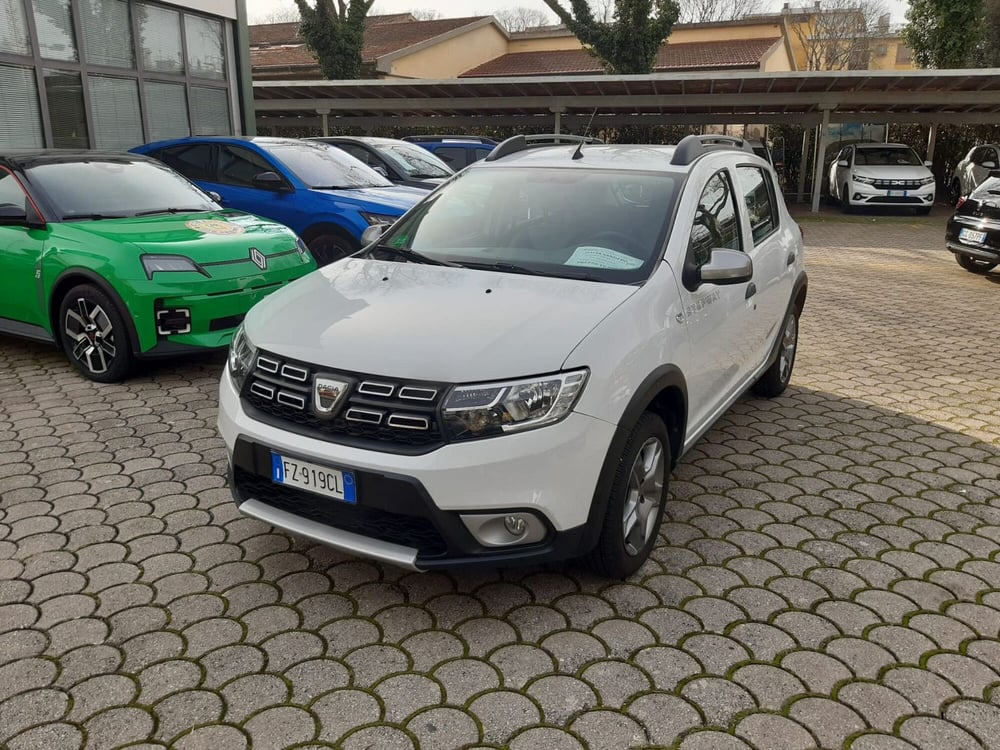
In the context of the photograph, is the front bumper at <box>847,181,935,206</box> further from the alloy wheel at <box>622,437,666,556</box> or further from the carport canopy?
the alloy wheel at <box>622,437,666,556</box>

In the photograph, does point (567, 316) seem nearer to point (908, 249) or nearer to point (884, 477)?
point (884, 477)

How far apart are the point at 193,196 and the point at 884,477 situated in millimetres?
5697

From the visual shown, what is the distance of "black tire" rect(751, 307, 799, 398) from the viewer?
18.4ft

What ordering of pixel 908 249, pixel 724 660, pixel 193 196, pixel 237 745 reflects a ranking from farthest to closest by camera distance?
pixel 908 249, pixel 193 196, pixel 724 660, pixel 237 745

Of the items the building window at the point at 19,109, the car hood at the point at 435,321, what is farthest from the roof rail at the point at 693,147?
the building window at the point at 19,109

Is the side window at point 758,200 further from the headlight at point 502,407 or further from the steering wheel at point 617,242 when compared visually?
the headlight at point 502,407

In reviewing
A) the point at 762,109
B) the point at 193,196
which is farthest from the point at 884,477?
the point at 762,109

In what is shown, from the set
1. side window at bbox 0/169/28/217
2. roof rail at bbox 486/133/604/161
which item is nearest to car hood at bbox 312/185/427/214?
side window at bbox 0/169/28/217

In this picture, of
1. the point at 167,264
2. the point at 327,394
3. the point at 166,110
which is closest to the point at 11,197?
the point at 167,264

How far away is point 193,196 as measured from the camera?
7000 millimetres

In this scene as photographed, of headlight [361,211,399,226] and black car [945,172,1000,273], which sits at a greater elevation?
headlight [361,211,399,226]

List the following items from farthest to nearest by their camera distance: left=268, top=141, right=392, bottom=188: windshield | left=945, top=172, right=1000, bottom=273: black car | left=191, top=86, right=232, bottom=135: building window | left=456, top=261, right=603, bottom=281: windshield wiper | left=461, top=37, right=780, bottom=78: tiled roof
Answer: left=461, top=37, right=780, bottom=78: tiled roof → left=191, top=86, right=232, bottom=135: building window → left=945, top=172, right=1000, bottom=273: black car → left=268, top=141, right=392, bottom=188: windshield → left=456, top=261, right=603, bottom=281: windshield wiper

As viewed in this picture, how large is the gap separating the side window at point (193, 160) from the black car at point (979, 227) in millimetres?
9435

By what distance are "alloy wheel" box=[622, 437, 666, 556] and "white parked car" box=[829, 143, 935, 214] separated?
18040 mm
